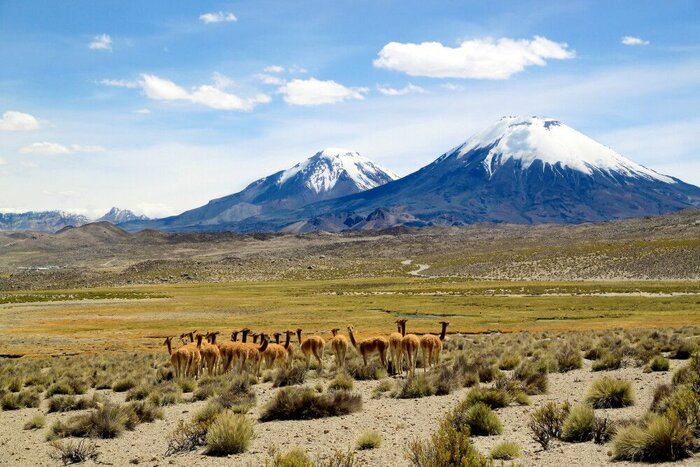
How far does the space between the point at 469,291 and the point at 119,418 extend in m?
64.2

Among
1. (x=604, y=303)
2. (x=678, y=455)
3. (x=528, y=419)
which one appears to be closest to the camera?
(x=678, y=455)

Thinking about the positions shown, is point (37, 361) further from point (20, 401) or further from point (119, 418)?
point (119, 418)

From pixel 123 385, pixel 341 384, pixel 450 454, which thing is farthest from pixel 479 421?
pixel 123 385

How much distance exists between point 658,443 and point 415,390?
7.69 m

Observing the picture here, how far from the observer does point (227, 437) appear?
1228 centimetres

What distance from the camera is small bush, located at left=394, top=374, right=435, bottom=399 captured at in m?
16.9

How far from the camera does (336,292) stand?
81.9m

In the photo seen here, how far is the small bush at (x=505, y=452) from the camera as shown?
1077 cm

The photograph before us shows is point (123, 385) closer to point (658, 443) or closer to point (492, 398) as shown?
point (492, 398)

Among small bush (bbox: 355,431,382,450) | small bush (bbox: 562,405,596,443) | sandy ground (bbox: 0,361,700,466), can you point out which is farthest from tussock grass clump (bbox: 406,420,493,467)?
small bush (bbox: 562,405,596,443)

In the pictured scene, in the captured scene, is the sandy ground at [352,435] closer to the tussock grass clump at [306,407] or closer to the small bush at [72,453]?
the small bush at [72,453]

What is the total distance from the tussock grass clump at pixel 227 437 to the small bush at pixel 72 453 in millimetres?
2310

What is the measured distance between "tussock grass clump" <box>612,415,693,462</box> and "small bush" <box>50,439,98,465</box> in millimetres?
9738

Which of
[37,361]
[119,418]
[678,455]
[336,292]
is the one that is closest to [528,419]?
[678,455]
